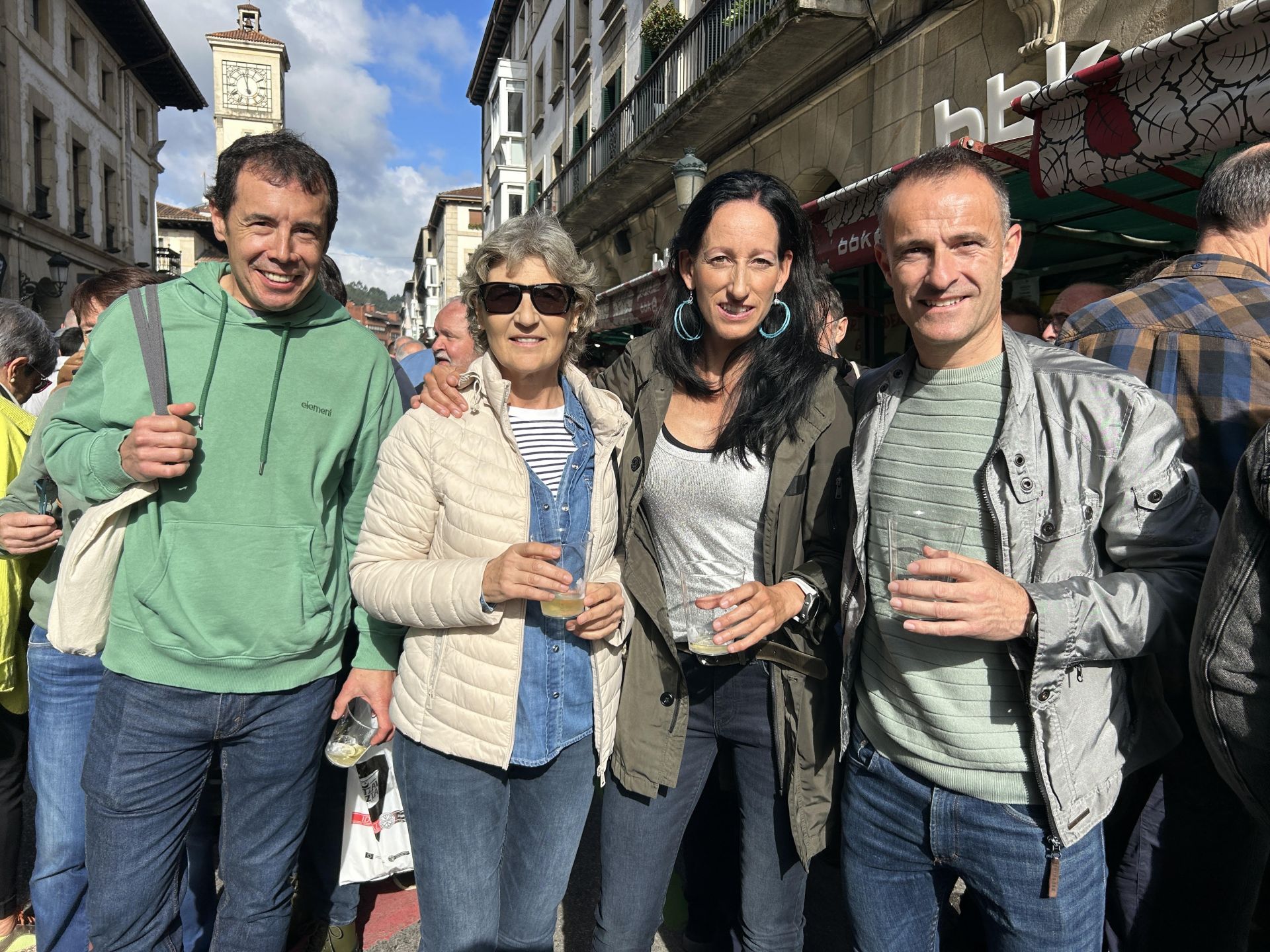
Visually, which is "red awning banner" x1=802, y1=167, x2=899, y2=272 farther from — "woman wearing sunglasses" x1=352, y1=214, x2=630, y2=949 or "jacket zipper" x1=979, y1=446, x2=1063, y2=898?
"jacket zipper" x1=979, y1=446, x2=1063, y2=898

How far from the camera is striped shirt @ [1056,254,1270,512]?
1.70 m

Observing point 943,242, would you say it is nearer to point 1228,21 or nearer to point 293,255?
point 293,255

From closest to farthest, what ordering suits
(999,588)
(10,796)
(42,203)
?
1. (999,588)
2. (10,796)
3. (42,203)

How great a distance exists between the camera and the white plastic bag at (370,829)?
8.29 feet

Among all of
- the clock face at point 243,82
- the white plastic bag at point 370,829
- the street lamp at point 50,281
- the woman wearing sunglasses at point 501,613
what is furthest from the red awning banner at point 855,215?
the clock face at point 243,82

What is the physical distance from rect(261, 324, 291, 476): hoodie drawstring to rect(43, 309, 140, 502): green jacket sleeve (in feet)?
0.79

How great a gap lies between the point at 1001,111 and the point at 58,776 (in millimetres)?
5215

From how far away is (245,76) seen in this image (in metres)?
38.5

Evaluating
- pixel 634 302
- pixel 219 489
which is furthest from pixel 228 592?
pixel 634 302

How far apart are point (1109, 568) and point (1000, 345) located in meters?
0.47

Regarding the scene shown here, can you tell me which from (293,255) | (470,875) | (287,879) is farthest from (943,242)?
(287,879)

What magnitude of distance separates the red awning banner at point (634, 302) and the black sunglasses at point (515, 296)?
4313 mm

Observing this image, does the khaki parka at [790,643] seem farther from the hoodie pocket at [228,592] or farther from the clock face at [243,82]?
the clock face at [243,82]

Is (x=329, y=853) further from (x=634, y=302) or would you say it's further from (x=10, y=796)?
(x=634, y=302)
